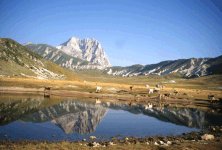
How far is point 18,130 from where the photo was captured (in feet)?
112

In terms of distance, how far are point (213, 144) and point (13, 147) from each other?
19.2m

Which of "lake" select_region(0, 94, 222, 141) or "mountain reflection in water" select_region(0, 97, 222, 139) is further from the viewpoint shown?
"mountain reflection in water" select_region(0, 97, 222, 139)

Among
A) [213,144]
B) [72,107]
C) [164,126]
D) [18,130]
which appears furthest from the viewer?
[72,107]

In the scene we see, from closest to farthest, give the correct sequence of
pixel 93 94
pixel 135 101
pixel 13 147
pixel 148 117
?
pixel 13 147
pixel 148 117
pixel 135 101
pixel 93 94

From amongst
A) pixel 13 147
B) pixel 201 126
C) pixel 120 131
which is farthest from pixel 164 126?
pixel 13 147

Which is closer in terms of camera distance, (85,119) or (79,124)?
(79,124)

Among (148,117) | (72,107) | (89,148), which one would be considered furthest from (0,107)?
(89,148)

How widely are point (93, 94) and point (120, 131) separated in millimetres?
48798

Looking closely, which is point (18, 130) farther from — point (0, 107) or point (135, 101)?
point (135, 101)

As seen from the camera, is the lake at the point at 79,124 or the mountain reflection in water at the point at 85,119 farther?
the mountain reflection in water at the point at 85,119

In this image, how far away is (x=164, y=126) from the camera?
45438 mm

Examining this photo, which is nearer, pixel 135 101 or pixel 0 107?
pixel 0 107

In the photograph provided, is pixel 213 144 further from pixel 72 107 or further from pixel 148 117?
pixel 72 107

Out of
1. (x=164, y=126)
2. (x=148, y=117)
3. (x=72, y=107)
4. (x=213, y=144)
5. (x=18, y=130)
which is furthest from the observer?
(x=72, y=107)
